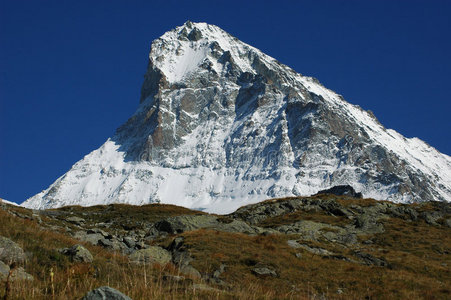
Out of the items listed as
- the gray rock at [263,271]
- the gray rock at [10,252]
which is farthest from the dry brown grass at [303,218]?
the gray rock at [10,252]

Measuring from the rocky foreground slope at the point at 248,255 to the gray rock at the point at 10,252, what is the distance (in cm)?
11

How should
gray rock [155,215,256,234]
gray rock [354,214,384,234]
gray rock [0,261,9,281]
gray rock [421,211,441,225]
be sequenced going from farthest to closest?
gray rock [421,211,441,225], gray rock [354,214,384,234], gray rock [155,215,256,234], gray rock [0,261,9,281]

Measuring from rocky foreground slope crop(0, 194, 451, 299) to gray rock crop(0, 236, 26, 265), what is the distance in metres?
0.11

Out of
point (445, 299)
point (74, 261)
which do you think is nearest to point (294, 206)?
point (445, 299)

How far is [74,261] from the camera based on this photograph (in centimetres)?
1291

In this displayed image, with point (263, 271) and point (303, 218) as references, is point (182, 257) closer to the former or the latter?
point (263, 271)

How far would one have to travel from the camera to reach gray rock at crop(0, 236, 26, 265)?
11.4 meters

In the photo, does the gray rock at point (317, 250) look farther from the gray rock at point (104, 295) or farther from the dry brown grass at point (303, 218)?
the gray rock at point (104, 295)

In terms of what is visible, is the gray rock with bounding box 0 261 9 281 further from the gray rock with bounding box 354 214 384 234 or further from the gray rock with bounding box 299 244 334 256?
the gray rock with bounding box 354 214 384 234

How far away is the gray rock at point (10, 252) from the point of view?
37.5 ft

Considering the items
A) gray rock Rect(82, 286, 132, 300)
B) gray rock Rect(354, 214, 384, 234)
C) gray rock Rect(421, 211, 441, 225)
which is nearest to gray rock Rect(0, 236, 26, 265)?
gray rock Rect(82, 286, 132, 300)

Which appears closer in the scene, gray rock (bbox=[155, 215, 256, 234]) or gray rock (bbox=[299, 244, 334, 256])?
gray rock (bbox=[299, 244, 334, 256])

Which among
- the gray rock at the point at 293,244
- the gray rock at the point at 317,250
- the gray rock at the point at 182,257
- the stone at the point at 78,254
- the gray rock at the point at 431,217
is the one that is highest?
the gray rock at the point at 431,217

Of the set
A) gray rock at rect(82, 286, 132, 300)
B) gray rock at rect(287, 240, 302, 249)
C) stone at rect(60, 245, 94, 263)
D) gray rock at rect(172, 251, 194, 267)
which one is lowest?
gray rock at rect(82, 286, 132, 300)
